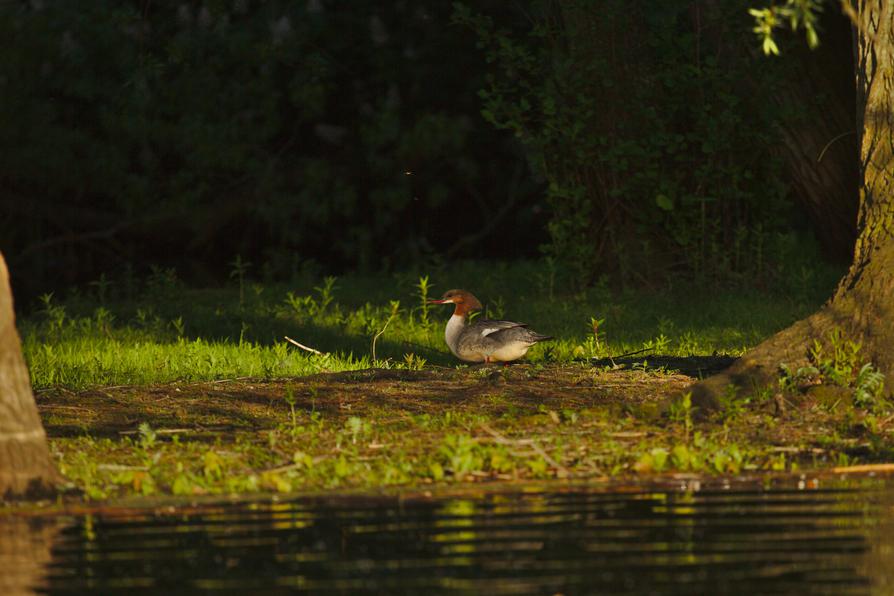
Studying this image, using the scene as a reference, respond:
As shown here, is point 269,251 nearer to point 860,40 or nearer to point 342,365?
point 342,365

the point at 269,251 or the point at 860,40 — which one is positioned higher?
the point at 860,40

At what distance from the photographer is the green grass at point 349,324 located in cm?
1290

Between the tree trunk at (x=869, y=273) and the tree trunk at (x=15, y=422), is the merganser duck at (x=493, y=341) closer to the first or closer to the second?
the tree trunk at (x=869, y=273)

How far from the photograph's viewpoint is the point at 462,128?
21766mm

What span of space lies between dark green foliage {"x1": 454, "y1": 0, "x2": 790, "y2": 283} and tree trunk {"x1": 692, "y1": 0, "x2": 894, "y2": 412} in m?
6.33

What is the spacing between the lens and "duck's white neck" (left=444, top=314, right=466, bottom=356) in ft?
42.9

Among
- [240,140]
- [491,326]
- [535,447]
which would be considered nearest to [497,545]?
[535,447]

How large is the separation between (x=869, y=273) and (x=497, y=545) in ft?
15.9

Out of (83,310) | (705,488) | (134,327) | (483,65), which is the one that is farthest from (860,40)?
(483,65)

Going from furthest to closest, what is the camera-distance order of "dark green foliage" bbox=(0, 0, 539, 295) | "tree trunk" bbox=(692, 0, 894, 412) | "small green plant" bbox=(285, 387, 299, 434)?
"dark green foliage" bbox=(0, 0, 539, 295) < "tree trunk" bbox=(692, 0, 894, 412) < "small green plant" bbox=(285, 387, 299, 434)

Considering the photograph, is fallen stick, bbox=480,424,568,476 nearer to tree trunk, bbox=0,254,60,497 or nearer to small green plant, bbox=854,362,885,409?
small green plant, bbox=854,362,885,409

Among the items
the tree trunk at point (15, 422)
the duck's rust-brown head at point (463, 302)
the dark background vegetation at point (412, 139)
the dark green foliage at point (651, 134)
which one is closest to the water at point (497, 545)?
the tree trunk at point (15, 422)

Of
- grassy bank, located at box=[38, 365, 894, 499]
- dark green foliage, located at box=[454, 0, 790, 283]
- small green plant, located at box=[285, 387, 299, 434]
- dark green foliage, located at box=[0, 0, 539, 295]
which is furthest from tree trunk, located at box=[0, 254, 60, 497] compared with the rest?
dark green foliage, located at box=[0, 0, 539, 295]

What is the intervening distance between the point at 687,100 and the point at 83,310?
23.8ft
